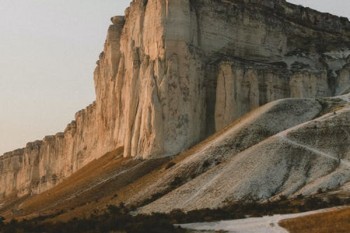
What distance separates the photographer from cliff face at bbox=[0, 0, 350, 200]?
8662 centimetres

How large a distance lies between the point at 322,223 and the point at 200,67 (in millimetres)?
50148

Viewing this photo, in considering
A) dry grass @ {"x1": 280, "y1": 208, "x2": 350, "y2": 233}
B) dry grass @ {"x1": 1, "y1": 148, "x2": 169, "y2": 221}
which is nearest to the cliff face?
dry grass @ {"x1": 1, "y1": 148, "x2": 169, "y2": 221}

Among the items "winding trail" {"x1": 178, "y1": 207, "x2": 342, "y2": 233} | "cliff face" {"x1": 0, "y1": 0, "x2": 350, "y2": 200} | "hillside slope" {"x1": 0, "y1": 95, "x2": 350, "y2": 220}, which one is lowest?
"winding trail" {"x1": 178, "y1": 207, "x2": 342, "y2": 233}

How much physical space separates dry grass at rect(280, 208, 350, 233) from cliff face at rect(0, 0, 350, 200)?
3834 cm

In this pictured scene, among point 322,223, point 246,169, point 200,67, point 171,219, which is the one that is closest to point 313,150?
point 246,169

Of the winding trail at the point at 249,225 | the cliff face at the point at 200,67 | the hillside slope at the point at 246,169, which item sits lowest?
the winding trail at the point at 249,225

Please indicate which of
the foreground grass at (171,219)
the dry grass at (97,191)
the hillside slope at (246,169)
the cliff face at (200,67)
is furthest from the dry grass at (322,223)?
the cliff face at (200,67)

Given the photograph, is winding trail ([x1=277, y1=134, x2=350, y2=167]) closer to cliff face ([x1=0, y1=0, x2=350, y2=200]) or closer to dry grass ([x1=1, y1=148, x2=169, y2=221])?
dry grass ([x1=1, y1=148, x2=169, y2=221])

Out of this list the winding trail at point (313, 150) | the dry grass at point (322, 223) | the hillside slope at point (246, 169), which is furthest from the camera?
the winding trail at point (313, 150)

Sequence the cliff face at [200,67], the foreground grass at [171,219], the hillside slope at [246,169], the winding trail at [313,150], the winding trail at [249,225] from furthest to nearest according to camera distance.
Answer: the cliff face at [200,67] < the winding trail at [313,150] < the hillside slope at [246,169] < the foreground grass at [171,219] < the winding trail at [249,225]

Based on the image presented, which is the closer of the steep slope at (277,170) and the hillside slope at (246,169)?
the steep slope at (277,170)

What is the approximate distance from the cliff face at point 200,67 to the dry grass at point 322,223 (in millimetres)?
38340

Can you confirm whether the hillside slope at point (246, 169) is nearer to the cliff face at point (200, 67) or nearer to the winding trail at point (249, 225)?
the cliff face at point (200, 67)

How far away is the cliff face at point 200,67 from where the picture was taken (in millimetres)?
86625
